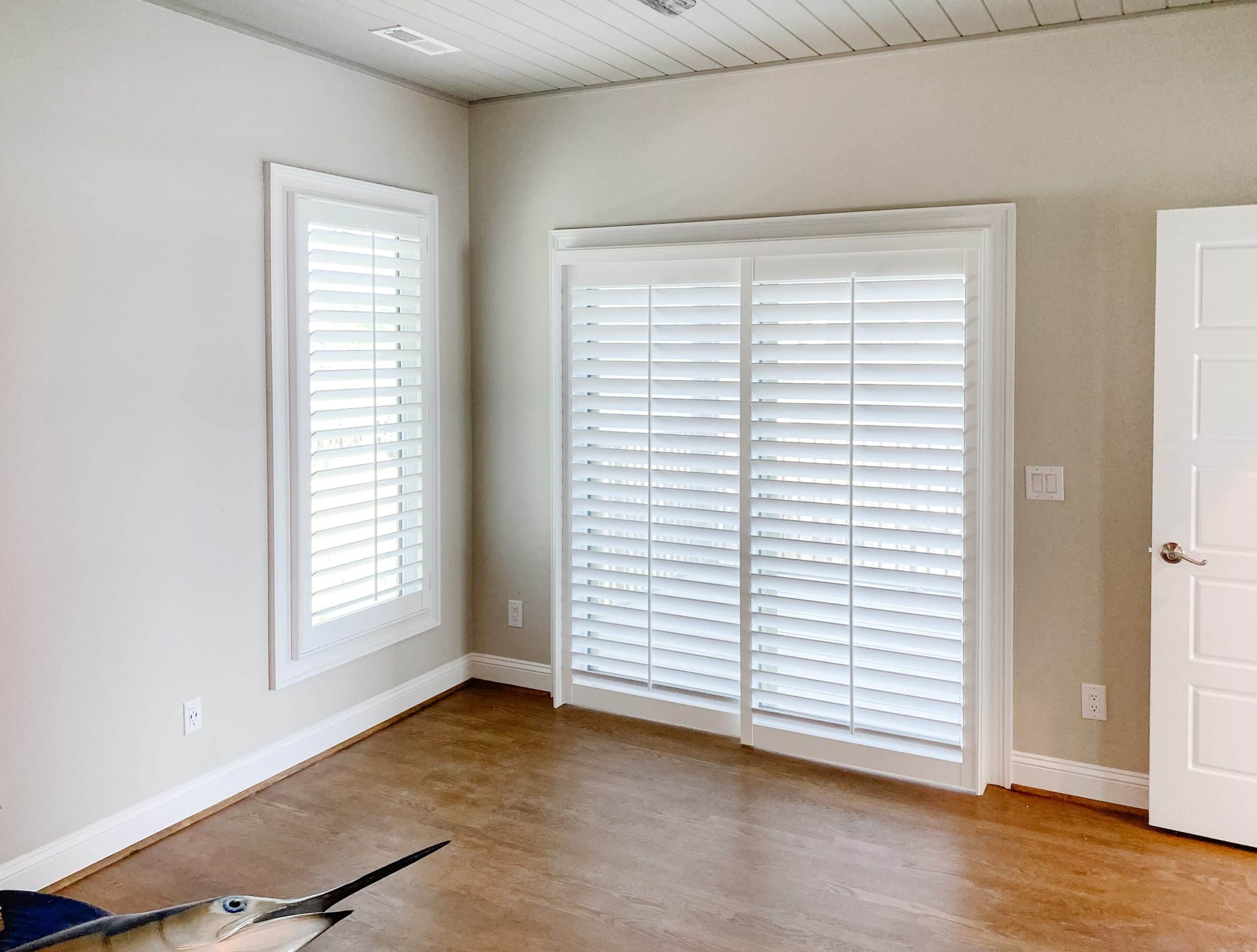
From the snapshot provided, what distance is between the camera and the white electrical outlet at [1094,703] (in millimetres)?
3283

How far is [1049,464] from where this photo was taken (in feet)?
10.9

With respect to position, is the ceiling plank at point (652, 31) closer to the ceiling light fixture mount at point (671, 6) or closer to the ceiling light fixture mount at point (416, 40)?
the ceiling light fixture mount at point (671, 6)

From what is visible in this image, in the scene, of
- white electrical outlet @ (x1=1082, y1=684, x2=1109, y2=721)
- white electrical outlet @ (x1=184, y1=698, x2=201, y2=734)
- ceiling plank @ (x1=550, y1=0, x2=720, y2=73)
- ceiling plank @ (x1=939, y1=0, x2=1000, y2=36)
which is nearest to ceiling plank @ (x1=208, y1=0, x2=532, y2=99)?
ceiling plank @ (x1=550, y1=0, x2=720, y2=73)

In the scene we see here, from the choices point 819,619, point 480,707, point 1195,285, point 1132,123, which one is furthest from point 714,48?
point 480,707

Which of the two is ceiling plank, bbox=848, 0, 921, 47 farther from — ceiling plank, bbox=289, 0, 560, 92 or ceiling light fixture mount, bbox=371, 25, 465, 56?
ceiling light fixture mount, bbox=371, 25, 465, 56

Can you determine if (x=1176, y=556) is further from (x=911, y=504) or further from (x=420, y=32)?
(x=420, y=32)

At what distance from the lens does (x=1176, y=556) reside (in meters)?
3.04

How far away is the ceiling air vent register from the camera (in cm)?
335

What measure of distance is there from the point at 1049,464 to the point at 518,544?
2.33 metres

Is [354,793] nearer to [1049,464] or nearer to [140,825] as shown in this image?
[140,825]

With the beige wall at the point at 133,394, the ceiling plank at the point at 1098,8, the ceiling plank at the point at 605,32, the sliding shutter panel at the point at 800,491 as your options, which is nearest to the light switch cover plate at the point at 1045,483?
the sliding shutter panel at the point at 800,491

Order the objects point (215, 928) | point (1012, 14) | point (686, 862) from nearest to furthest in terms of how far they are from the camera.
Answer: point (215, 928) → point (686, 862) → point (1012, 14)

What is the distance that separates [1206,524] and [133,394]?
339 centimetres

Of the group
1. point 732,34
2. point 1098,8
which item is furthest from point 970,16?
point 732,34
